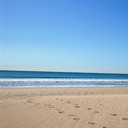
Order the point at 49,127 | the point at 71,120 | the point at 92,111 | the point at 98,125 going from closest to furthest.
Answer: the point at 49,127
the point at 98,125
the point at 71,120
the point at 92,111

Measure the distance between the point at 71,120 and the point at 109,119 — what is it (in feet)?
5.13

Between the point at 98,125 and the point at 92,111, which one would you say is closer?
the point at 98,125

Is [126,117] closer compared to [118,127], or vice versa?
[118,127]

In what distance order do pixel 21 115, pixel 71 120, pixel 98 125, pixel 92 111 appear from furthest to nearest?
pixel 92 111, pixel 21 115, pixel 71 120, pixel 98 125

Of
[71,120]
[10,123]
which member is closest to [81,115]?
[71,120]

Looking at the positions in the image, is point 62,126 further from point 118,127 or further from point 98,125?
point 118,127

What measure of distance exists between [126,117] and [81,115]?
1.86 meters

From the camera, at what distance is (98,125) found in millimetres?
7215

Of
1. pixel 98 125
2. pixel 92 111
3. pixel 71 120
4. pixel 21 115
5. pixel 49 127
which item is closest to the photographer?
pixel 49 127

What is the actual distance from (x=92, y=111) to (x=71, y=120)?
2024mm

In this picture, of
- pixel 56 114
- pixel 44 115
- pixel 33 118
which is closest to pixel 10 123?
pixel 33 118

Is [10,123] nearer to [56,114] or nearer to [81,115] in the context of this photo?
[56,114]

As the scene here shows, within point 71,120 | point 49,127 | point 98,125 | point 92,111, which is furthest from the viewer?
point 92,111

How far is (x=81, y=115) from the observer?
856cm
